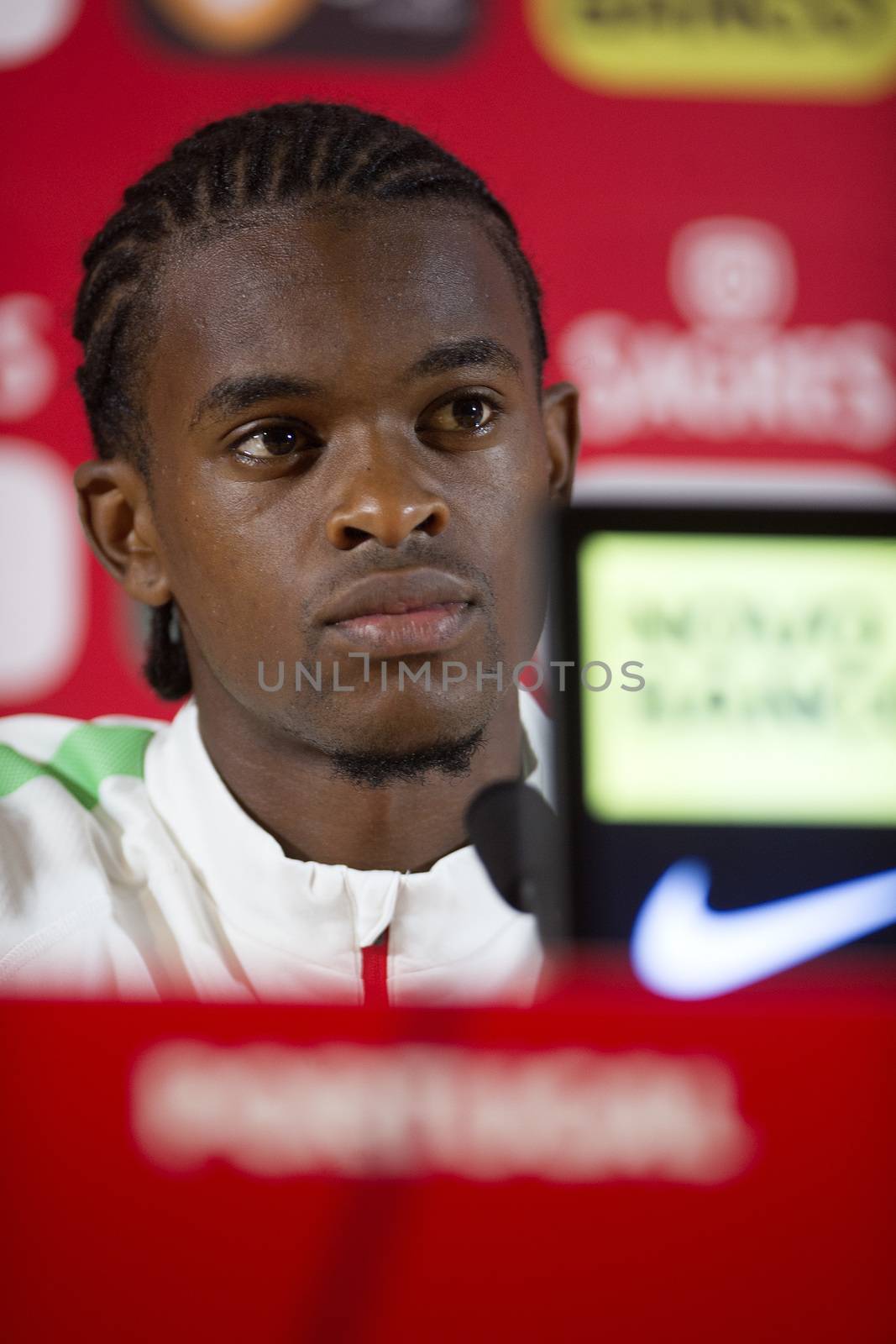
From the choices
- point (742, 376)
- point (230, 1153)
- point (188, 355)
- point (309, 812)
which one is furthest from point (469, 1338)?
point (742, 376)

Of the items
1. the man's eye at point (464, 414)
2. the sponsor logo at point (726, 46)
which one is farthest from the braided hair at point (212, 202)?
the sponsor logo at point (726, 46)

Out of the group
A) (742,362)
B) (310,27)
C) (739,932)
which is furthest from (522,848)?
(310,27)

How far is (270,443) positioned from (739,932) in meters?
0.36

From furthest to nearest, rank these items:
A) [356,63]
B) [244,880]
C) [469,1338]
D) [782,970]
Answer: [356,63]
[244,880]
[782,970]
[469,1338]

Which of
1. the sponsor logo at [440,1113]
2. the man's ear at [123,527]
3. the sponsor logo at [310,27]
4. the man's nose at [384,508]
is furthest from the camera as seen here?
the sponsor logo at [310,27]

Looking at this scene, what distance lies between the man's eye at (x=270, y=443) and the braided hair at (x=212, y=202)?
102mm

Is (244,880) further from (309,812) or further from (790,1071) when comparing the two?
(790,1071)

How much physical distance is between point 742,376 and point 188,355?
46 cm

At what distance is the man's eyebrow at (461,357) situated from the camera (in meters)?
0.81

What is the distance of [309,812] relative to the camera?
853mm

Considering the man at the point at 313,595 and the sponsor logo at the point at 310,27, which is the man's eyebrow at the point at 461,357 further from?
the sponsor logo at the point at 310,27

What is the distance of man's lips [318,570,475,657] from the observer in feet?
2.53

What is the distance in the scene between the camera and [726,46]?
1.08 metres

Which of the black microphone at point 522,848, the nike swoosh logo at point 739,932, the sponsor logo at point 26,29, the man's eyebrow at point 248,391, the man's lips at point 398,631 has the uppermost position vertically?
the sponsor logo at point 26,29
